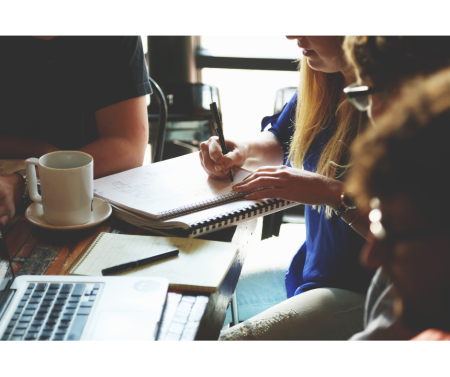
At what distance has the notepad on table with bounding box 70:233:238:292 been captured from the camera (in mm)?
601

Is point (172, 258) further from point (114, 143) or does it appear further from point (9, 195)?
point (114, 143)

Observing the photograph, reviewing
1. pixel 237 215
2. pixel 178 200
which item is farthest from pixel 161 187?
pixel 237 215

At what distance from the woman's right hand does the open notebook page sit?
17 millimetres

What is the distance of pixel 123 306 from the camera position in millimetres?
536

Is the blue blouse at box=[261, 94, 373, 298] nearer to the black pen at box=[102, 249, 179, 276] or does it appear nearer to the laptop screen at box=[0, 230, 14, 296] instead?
the black pen at box=[102, 249, 179, 276]

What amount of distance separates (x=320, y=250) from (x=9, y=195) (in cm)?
66

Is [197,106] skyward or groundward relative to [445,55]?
groundward

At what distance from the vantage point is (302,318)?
2.37 feet

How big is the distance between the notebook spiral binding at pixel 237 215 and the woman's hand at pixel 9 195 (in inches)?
13.8

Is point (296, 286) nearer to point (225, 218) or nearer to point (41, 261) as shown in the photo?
point (225, 218)

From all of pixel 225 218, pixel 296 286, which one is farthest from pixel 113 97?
pixel 296 286

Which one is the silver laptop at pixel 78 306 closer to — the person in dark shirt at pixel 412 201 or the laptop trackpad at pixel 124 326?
the laptop trackpad at pixel 124 326

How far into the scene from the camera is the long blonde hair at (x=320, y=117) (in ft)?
2.91

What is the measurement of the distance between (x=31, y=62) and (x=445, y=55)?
101 centimetres
